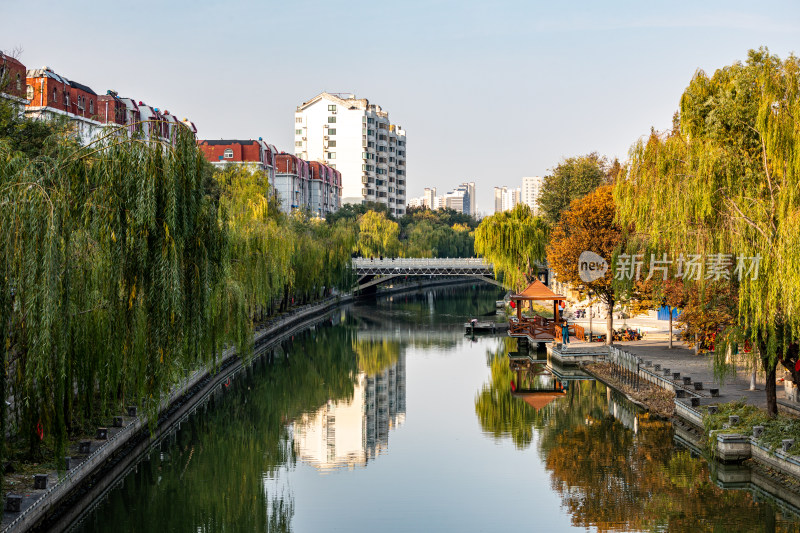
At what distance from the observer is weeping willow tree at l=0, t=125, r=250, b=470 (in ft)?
33.2

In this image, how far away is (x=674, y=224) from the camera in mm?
17469

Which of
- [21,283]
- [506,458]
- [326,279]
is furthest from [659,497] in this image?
[326,279]

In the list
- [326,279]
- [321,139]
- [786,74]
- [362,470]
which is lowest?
[362,470]

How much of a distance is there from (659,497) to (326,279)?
37083 mm

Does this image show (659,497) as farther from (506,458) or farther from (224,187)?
(224,187)

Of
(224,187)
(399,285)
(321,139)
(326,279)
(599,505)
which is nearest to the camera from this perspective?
(599,505)

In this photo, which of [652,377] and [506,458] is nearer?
[506,458]

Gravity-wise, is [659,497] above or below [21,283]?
below

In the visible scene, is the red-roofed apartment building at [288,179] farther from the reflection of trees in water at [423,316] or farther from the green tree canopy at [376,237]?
the reflection of trees in water at [423,316]

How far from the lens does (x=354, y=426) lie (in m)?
21.8

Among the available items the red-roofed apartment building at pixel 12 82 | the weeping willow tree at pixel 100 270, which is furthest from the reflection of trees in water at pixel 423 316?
the weeping willow tree at pixel 100 270

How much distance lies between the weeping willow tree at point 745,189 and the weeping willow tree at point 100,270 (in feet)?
32.1

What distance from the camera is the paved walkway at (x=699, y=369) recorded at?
20.2 m

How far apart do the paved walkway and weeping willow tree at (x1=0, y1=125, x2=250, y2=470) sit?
1247cm
